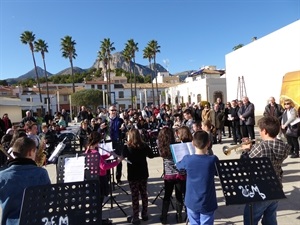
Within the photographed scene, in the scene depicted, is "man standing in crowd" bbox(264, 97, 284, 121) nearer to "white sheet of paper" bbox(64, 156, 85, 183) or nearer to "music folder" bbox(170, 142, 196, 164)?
"music folder" bbox(170, 142, 196, 164)

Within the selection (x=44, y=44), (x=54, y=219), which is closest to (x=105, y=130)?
(x=54, y=219)

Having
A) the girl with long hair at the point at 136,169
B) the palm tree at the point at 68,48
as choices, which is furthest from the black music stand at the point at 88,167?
the palm tree at the point at 68,48

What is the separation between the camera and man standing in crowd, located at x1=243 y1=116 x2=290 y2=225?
3209mm

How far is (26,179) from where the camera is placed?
2.68m

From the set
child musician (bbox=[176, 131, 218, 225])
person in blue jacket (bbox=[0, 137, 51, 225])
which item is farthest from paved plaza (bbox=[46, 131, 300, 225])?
person in blue jacket (bbox=[0, 137, 51, 225])

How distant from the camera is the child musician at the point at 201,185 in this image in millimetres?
3127

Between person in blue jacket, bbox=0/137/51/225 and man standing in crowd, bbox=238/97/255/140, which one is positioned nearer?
person in blue jacket, bbox=0/137/51/225

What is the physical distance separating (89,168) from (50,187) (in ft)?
5.79

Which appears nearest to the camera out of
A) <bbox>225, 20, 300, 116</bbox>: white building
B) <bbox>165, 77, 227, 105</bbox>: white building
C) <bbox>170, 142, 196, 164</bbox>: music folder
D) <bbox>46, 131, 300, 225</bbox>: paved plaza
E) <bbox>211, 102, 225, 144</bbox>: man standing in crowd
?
<bbox>170, 142, 196, 164</bbox>: music folder

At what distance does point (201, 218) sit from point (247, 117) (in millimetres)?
7751

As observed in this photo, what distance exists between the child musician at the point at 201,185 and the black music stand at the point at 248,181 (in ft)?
0.71

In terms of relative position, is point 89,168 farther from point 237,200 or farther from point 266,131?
point 266,131

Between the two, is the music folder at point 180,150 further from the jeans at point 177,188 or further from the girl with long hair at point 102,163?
the girl with long hair at point 102,163

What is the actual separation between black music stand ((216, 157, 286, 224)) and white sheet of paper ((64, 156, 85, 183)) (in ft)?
6.77
